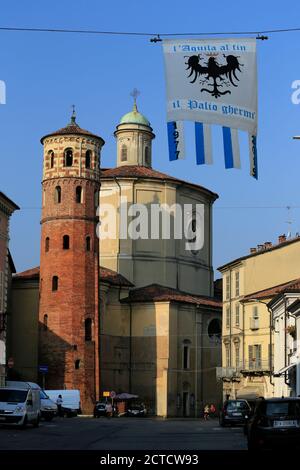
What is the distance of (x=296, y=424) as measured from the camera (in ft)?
62.8

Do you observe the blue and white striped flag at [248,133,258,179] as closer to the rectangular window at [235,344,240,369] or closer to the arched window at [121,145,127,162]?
the rectangular window at [235,344,240,369]

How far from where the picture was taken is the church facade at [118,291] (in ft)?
230

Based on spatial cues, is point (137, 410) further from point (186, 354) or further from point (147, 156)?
point (147, 156)

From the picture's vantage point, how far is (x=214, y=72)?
21453mm

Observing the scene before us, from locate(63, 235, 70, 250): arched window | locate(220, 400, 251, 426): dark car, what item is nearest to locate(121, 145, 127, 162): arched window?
locate(63, 235, 70, 250): arched window

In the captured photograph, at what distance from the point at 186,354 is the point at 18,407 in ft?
150

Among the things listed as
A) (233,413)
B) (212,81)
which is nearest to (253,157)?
(212,81)

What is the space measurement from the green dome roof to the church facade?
19cm

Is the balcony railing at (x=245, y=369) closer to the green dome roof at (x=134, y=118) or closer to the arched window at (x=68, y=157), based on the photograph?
the arched window at (x=68, y=157)

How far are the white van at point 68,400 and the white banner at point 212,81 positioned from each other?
41216mm

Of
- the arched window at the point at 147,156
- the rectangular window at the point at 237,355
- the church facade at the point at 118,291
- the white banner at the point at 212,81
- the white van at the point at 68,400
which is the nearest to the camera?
the white banner at the point at 212,81

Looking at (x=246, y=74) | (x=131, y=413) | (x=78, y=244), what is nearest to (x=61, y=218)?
(x=78, y=244)

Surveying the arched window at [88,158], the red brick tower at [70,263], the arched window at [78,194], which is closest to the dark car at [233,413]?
the red brick tower at [70,263]
